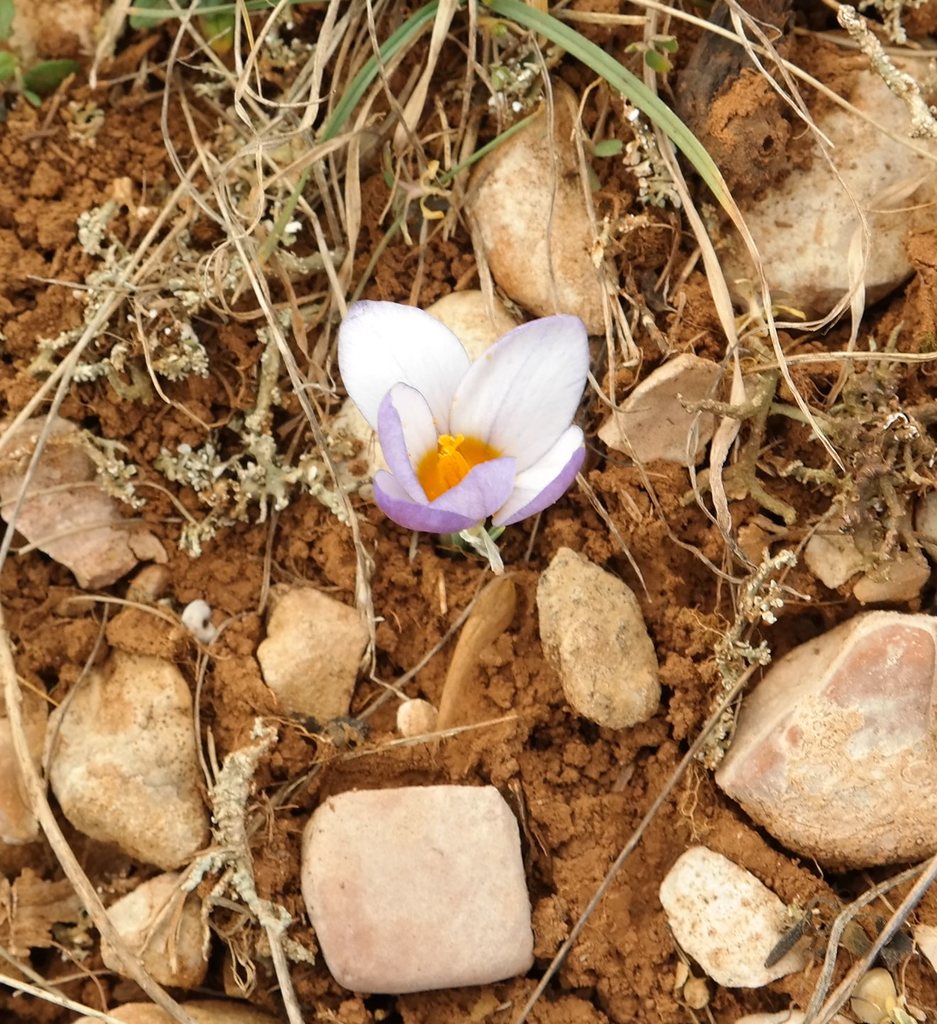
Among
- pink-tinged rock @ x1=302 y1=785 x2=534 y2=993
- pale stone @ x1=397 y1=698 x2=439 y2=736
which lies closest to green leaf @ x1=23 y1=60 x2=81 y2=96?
pale stone @ x1=397 y1=698 x2=439 y2=736

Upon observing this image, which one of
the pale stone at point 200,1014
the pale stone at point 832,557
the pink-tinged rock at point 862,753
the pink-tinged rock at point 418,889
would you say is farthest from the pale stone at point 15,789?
the pale stone at point 832,557

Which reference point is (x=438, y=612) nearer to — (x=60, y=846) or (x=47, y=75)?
(x=60, y=846)

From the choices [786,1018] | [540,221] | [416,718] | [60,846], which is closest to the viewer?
[786,1018]

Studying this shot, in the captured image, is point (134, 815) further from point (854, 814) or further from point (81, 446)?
point (854, 814)

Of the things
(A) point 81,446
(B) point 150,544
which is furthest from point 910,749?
(A) point 81,446

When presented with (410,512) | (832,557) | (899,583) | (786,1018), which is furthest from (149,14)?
(786,1018)

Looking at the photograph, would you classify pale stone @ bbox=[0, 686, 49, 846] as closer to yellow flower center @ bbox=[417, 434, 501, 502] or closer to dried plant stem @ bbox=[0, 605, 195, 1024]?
dried plant stem @ bbox=[0, 605, 195, 1024]
